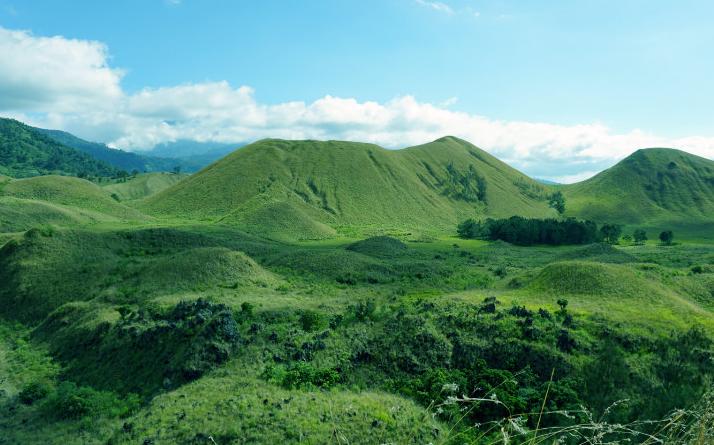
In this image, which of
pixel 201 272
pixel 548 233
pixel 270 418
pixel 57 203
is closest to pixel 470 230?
pixel 548 233

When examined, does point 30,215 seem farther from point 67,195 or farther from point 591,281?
point 591,281

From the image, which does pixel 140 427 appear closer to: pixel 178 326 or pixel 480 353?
pixel 178 326

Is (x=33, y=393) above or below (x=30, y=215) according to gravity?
below

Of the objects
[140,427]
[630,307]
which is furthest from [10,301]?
[630,307]

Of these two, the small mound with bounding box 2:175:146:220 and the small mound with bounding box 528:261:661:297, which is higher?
the small mound with bounding box 2:175:146:220

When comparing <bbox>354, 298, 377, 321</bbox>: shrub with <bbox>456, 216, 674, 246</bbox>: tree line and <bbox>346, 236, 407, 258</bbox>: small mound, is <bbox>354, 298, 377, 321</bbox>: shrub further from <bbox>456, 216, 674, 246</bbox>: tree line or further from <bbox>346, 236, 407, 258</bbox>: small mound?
<bbox>456, 216, 674, 246</bbox>: tree line

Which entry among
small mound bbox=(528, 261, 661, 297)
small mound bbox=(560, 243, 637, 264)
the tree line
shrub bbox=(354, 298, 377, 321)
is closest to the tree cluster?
the tree line
